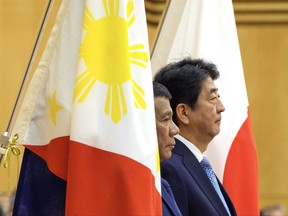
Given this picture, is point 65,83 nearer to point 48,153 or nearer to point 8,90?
point 48,153

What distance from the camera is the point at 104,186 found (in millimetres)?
3572

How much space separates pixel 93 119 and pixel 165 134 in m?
0.53

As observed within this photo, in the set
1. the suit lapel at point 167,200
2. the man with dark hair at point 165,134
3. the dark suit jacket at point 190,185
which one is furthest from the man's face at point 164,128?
the dark suit jacket at point 190,185

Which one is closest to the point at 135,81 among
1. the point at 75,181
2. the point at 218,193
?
the point at 75,181

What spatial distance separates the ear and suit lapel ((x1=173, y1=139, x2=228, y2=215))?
0.10 metres

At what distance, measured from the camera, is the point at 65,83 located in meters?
3.68

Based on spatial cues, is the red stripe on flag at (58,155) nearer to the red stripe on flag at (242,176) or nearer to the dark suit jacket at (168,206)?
the dark suit jacket at (168,206)

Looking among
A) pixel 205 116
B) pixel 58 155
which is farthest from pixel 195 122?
pixel 58 155

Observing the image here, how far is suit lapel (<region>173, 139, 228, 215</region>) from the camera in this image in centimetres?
435

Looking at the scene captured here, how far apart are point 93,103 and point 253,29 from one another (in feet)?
16.8

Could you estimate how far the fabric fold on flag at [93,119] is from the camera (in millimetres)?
3580

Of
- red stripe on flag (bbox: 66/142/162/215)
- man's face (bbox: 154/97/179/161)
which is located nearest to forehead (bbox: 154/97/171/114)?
man's face (bbox: 154/97/179/161)

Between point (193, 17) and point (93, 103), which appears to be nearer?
point (93, 103)

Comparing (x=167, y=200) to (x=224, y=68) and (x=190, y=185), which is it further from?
(x=224, y=68)
